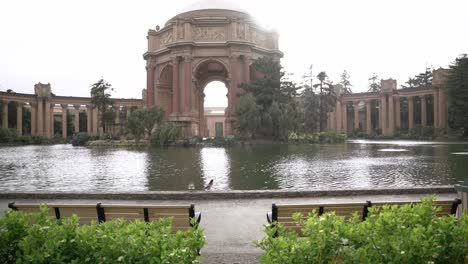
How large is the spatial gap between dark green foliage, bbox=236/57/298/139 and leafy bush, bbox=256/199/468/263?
3356cm

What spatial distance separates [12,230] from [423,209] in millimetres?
3575

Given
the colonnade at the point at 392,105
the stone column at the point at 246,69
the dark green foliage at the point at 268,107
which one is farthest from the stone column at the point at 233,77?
the colonnade at the point at 392,105

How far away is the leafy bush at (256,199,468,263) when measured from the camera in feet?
8.60

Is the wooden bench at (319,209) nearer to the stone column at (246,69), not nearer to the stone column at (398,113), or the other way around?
the stone column at (246,69)

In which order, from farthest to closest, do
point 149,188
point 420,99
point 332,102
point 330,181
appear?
point 420,99
point 332,102
point 330,181
point 149,188

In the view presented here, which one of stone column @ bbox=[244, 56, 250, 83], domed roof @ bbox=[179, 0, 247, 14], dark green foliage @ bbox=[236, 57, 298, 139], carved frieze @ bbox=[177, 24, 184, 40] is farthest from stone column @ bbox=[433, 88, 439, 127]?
carved frieze @ bbox=[177, 24, 184, 40]

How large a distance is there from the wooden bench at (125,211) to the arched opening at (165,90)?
1955 inches

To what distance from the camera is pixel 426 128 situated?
53.7 m

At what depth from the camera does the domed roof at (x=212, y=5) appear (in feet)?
168

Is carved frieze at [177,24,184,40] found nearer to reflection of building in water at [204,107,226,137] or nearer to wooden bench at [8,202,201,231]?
reflection of building in water at [204,107,226,137]

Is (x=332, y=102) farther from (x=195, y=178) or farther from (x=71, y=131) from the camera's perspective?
(x=71, y=131)

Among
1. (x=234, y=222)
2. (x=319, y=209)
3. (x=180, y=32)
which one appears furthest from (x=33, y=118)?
(x=319, y=209)

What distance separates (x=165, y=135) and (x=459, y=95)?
4042cm

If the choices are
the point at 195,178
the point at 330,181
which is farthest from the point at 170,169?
the point at 330,181
